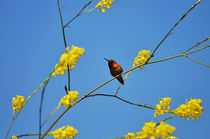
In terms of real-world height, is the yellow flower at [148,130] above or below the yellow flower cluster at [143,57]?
below

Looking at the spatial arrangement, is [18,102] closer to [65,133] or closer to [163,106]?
[65,133]

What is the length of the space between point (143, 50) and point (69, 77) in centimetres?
90

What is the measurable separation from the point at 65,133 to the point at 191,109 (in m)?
0.97

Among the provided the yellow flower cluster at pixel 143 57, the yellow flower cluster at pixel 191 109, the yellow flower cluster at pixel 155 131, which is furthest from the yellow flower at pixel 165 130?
the yellow flower cluster at pixel 143 57

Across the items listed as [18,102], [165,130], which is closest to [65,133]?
[18,102]

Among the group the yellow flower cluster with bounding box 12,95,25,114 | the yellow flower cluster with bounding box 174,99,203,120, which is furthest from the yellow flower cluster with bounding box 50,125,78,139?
the yellow flower cluster with bounding box 174,99,203,120

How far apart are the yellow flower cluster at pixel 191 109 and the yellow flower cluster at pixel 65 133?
789 millimetres

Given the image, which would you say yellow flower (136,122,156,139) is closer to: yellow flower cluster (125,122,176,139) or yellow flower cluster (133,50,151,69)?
yellow flower cluster (125,122,176,139)

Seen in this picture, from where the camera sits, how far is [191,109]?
1.78 meters

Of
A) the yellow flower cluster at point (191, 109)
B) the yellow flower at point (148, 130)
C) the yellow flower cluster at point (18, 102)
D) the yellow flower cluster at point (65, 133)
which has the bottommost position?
the yellow flower at point (148, 130)

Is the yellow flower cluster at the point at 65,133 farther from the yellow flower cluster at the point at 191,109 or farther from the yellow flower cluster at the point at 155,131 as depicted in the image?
the yellow flower cluster at the point at 191,109

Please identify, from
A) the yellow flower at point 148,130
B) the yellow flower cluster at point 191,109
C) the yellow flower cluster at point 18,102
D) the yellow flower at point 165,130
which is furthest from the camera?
the yellow flower cluster at point 18,102

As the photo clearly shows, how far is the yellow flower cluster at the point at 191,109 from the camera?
1.75 metres

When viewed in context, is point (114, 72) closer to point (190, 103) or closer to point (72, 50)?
point (190, 103)
